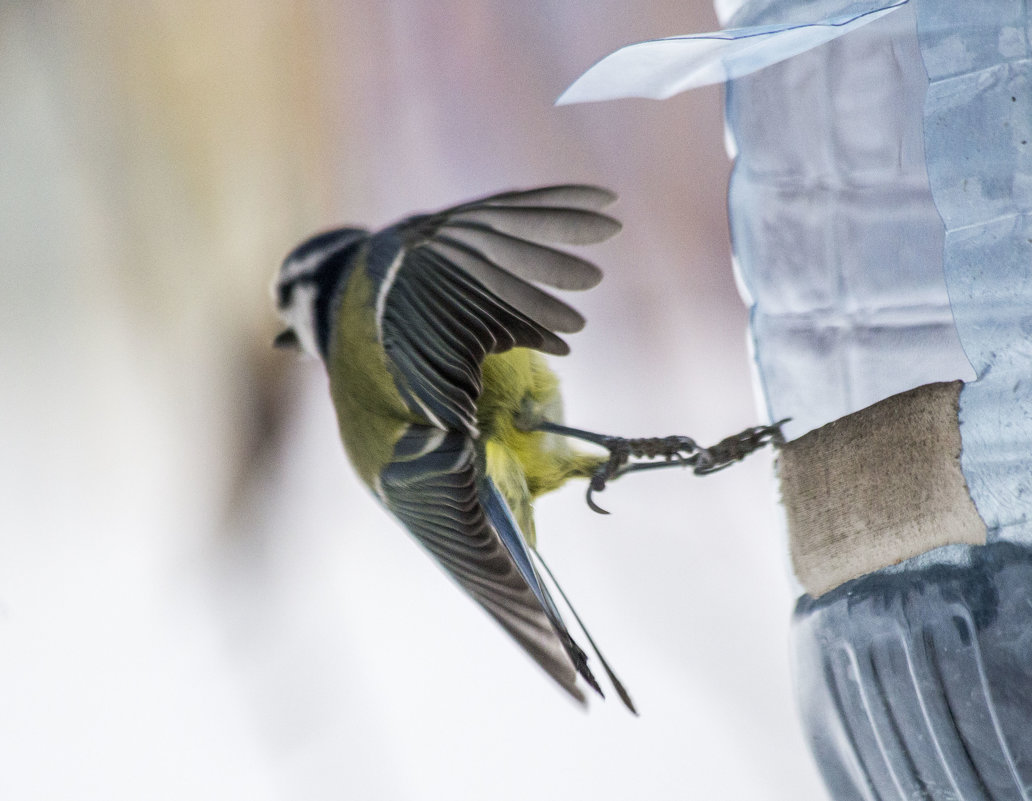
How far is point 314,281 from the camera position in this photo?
784 millimetres

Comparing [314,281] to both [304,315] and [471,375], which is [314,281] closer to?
[304,315]

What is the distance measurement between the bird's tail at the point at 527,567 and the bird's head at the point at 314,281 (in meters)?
0.17

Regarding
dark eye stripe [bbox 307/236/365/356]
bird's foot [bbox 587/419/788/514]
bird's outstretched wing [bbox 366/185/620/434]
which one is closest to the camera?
bird's outstretched wing [bbox 366/185/620/434]

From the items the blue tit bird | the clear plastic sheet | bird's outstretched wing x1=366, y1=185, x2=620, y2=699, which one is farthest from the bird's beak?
the clear plastic sheet

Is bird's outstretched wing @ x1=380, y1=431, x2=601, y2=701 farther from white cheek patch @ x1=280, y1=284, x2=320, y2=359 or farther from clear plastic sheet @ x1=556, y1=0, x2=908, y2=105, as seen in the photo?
clear plastic sheet @ x1=556, y1=0, x2=908, y2=105

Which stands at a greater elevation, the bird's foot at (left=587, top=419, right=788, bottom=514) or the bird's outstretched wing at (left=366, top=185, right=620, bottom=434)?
the bird's outstretched wing at (left=366, top=185, right=620, bottom=434)

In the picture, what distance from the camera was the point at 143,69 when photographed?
874 millimetres

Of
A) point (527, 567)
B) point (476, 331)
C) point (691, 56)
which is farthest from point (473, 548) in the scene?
point (691, 56)

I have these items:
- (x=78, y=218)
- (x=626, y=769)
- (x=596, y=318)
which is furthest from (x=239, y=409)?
(x=626, y=769)

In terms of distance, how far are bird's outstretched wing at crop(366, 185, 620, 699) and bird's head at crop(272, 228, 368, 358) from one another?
5cm

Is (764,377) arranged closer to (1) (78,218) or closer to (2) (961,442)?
(2) (961,442)

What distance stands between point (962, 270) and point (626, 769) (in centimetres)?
58

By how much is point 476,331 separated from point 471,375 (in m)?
0.04

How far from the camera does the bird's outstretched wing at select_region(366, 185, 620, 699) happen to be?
1.98 ft
